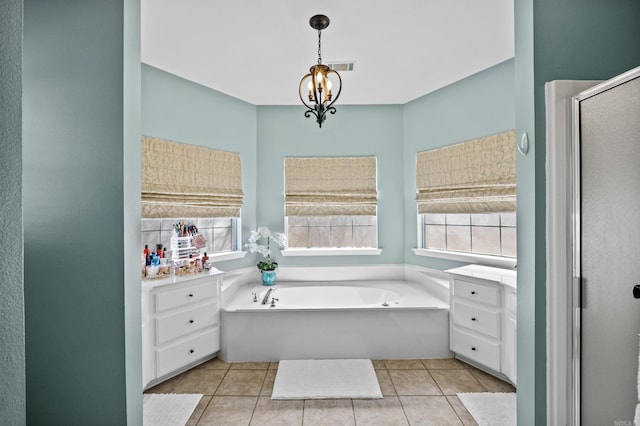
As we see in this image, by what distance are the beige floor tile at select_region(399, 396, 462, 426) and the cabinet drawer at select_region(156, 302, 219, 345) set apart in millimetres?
1674

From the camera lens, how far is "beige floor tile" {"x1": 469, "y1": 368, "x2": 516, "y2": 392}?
2494 millimetres

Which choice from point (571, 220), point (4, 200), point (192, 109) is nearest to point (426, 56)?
point (571, 220)

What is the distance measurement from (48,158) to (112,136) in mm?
312

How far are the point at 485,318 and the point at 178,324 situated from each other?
2461mm

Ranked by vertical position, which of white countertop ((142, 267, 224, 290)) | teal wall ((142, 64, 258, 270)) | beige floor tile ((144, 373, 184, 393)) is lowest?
beige floor tile ((144, 373, 184, 393))

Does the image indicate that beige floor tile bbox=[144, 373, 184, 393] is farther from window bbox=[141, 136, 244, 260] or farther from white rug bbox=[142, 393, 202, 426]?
window bbox=[141, 136, 244, 260]

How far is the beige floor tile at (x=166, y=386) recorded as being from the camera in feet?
8.23

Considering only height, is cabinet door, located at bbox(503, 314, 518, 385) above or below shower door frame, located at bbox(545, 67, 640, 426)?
below

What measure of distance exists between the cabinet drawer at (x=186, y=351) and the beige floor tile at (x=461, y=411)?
1.95 metres

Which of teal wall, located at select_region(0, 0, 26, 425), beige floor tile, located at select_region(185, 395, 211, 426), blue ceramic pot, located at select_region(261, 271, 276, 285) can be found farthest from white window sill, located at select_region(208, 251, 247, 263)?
teal wall, located at select_region(0, 0, 26, 425)

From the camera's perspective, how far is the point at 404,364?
2871 mm

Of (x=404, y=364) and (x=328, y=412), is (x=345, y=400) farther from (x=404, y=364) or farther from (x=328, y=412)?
(x=404, y=364)

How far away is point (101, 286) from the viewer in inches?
57.9

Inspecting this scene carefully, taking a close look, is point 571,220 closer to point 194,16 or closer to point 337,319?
point 337,319
